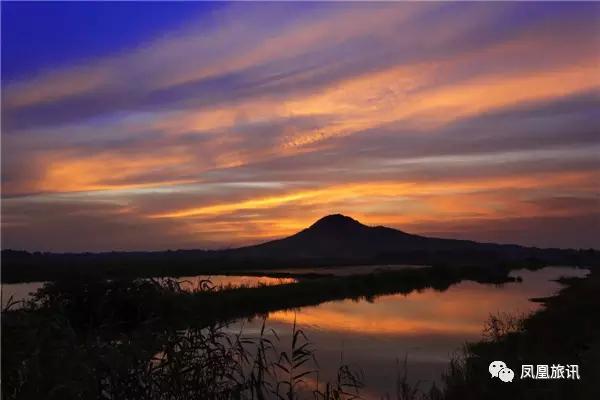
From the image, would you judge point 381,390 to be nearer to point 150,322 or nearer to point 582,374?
point 582,374

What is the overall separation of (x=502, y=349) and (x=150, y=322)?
419 inches

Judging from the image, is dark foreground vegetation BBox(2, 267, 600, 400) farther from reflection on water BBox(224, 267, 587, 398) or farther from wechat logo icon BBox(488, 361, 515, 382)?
reflection on water BBox(224, 267, 587, 398)

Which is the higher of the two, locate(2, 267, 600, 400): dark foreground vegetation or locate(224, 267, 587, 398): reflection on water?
locate(2, 267, 600, 400): dark foreground vegetation

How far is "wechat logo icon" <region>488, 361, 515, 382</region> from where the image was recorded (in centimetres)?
1092

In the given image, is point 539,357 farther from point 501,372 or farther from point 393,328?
point 393,328

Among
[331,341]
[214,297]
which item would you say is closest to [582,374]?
[331,341]

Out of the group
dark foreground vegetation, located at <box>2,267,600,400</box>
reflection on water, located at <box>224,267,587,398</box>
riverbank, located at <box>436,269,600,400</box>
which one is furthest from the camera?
reflection on water, located at <box>224,267,587,398</box>

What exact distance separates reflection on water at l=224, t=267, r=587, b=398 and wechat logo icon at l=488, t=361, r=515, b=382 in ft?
11.8

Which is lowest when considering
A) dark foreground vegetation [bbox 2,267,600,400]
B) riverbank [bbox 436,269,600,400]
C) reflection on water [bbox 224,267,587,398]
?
reflection on water [bbox 224,267,587,398]

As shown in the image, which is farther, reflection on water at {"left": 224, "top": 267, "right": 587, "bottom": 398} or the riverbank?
reflection on water at {"left": 224, "top": 267, "right": 587, "bottom": 398}

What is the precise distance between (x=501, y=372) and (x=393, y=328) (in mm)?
15112

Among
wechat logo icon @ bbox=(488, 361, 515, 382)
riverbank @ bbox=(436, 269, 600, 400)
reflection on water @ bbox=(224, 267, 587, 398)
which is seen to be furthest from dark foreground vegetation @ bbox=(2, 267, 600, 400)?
reflection on water @ bbox=(224, 267, 587, 398)

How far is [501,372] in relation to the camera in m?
11.2

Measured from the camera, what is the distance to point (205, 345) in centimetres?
853
